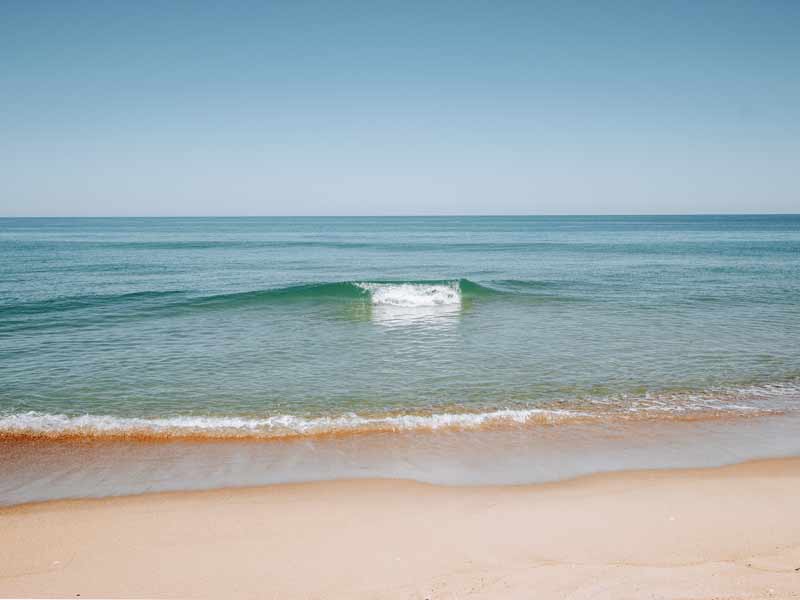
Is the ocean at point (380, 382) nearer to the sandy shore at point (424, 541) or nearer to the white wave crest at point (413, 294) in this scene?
the white wave crest at point (413, 294)

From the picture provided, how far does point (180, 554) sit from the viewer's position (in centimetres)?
542

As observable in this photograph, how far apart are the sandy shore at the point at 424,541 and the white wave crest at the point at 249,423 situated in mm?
2135

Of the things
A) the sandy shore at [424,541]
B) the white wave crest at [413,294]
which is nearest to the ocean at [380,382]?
the white wave crest at [413,294]

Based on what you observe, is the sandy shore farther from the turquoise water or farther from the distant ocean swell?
the turquoise water

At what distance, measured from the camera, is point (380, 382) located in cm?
1172

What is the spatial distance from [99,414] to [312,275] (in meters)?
23.0

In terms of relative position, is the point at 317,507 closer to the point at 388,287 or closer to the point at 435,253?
the point at 388,287

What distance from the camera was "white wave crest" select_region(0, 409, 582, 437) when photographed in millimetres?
9086

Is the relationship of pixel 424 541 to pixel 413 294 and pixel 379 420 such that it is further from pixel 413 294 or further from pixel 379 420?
pixel 413 294

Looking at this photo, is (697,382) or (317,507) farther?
(697,382)

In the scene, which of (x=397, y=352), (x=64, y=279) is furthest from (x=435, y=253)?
(x=397, y=352)

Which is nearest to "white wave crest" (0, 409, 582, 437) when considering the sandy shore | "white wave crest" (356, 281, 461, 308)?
the sandy shore

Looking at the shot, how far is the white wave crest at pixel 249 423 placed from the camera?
358 inches

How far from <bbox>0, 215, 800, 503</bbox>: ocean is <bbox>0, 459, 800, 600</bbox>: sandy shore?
27.2 inches
